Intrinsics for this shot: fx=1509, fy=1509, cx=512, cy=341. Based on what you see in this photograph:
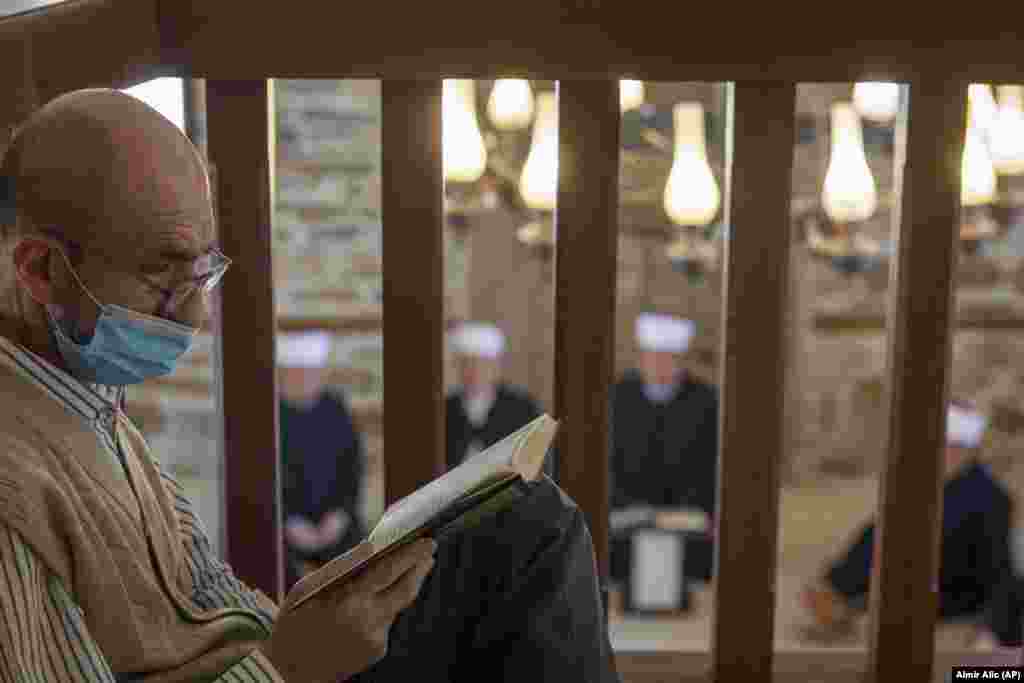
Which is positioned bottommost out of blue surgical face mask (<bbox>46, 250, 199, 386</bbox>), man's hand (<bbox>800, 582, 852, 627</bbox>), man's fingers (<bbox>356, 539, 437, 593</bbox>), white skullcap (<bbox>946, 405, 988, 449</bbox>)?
man's hand (<bbox>800, 582, 852, 627</bbox>)

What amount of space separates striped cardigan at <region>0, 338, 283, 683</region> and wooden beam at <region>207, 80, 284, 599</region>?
0.40 metres

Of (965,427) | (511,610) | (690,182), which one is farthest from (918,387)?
(965,427)

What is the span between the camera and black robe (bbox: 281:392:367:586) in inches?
229

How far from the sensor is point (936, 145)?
172cm

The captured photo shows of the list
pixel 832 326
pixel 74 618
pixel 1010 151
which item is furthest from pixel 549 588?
pixel 832 326

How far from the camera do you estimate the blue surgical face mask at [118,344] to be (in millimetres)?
1206

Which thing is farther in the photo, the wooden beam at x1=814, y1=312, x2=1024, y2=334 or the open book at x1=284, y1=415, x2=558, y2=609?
the wooden beam at x1=814, y1=312, x2=1024, y2=334

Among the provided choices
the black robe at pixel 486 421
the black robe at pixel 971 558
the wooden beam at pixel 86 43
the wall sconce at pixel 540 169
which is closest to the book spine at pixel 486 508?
the wooden beam at pixel 86 43

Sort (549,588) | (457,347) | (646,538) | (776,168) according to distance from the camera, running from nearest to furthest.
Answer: (549,588) → (776,168) → (646,538) → (457,347)

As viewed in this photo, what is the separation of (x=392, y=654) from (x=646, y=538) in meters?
4.73

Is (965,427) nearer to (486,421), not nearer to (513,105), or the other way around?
(513,105)

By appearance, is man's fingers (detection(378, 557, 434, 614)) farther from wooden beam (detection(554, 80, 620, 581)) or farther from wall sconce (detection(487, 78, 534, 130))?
wall sconce (detection(487, 78, 534, 130))

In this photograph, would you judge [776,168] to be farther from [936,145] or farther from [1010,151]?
[1010,151]

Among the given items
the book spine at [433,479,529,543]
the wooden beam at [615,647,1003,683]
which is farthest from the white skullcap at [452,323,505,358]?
the book spine at [433,479,529,543]
